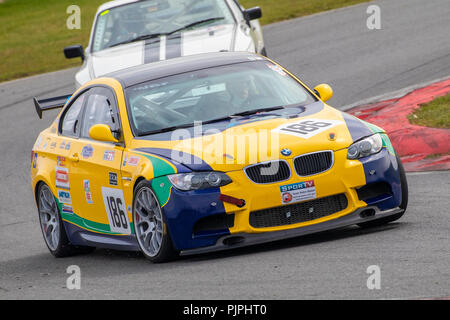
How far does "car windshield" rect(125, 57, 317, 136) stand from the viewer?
840 cm

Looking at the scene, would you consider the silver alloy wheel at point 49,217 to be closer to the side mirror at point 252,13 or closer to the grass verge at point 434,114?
the grass verge at point 434,114

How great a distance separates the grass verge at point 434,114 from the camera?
464 inches

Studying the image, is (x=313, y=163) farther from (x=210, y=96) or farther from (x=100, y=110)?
(x=100, y=110)

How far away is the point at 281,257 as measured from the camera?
727 cm

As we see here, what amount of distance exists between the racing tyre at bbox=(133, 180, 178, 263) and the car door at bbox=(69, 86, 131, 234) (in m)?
0.23

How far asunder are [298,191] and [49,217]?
314 centimetres

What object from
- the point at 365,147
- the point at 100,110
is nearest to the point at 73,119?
the point at 100,110

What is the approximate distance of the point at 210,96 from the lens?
28.2 feet

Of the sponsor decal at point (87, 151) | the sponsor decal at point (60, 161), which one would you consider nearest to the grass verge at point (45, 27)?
the sponsor decal at point (60, 161)

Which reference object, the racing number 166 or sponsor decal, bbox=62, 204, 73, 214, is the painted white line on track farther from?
the racing number 166
